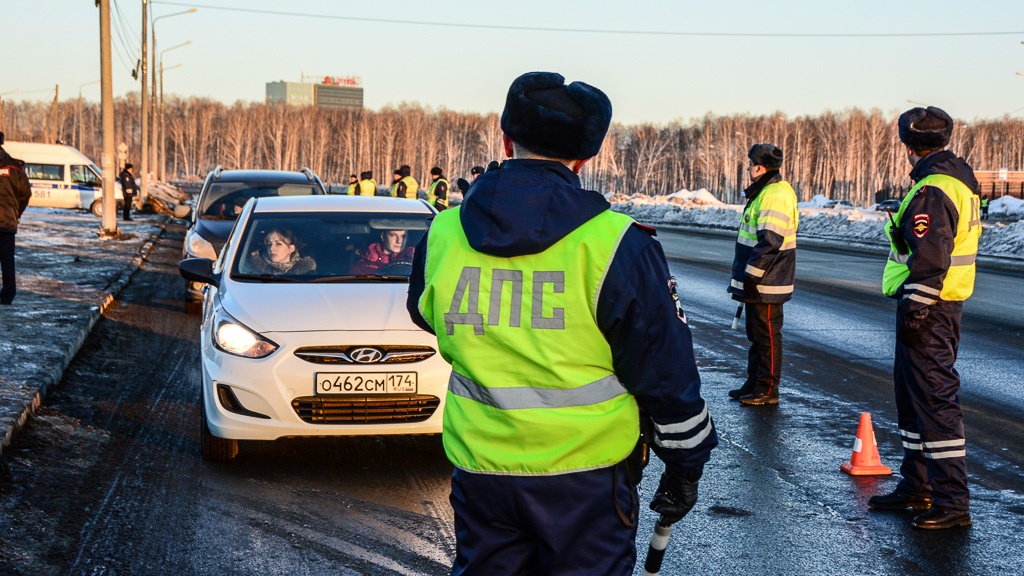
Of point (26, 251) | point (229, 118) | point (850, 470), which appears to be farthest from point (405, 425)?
point (229, 118)

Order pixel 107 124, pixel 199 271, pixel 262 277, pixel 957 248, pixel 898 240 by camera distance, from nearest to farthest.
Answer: pixel 957 248, pixel 898 240, pixel 262 277, pixel 199 271, pixel 107 124

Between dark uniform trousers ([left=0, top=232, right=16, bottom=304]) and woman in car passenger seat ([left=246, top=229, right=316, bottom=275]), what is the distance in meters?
5.74

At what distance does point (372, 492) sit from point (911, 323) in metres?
2.84

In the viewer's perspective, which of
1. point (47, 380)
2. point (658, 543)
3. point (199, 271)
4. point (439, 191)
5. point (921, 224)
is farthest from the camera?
point (439, 191)

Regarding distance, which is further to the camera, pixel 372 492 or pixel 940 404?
pixel 372 492

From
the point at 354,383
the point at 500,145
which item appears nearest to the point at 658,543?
the point at 354,383

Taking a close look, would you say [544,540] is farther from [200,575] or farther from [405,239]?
[405,239]

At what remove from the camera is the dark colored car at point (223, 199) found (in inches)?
498

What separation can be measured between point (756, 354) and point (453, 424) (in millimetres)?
5726

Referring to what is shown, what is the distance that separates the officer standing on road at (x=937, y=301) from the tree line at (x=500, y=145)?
11033cm

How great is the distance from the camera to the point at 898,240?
5.30 meters

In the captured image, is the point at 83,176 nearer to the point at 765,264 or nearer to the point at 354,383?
the point at 765,264

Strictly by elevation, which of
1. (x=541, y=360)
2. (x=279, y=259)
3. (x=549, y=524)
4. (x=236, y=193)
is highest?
(x=236, y=193)

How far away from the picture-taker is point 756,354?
26.3ft
